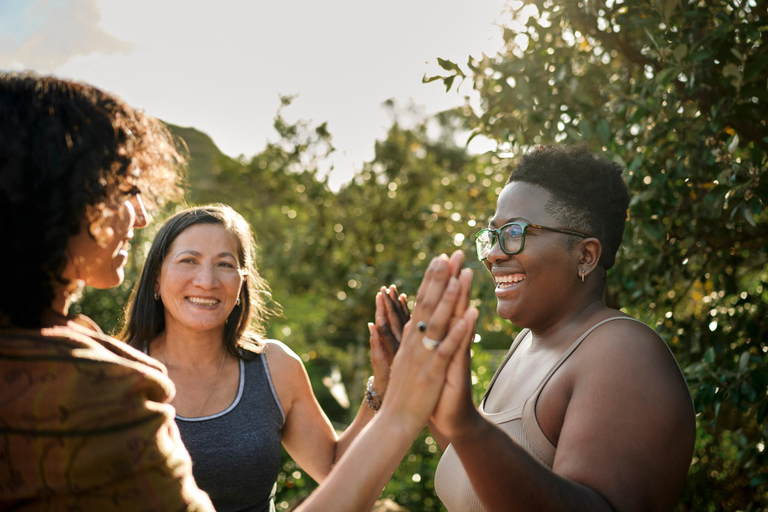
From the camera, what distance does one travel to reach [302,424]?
9.87 ft

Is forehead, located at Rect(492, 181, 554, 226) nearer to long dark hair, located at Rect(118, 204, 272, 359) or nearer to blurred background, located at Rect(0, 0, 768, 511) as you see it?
blurred background, located at Rect(0, 0, 768, 511)

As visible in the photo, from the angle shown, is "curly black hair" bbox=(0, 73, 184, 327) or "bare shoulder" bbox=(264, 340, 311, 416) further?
"bare shoulder" bbox=(264, 340, 311, 416)

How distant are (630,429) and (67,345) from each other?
1.43 meters

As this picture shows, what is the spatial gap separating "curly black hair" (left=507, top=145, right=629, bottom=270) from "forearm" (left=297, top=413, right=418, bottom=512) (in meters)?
1.07

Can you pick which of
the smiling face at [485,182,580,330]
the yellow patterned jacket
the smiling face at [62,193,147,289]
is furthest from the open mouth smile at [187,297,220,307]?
the yellow patterned jacket

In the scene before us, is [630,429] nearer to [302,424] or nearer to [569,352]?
[569,352]

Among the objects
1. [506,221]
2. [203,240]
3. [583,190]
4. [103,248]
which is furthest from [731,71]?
[103,248]

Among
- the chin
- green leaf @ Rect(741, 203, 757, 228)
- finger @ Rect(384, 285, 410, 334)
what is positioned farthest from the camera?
green leaf @ Rect(741, 203, 757, 228)

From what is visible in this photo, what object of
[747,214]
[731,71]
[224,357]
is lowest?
[224,357]

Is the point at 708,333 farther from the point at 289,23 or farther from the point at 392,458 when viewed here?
the point at 289,23

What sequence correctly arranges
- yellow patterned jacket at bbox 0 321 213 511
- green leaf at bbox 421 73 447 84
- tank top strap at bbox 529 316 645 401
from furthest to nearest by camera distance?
green leaf at bbox 421 73 447 84 < tank top strap at bbox 529 316 645 401 < yellow patterned jacket at bbox 0 321 213 511

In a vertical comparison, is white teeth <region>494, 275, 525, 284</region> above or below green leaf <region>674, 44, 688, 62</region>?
below

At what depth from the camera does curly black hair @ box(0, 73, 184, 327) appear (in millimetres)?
1381

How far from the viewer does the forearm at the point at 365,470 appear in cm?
152
